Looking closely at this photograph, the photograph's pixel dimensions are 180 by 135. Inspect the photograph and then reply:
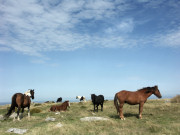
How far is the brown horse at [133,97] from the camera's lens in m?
14.0

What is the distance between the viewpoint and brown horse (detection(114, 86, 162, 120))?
14.0 meters

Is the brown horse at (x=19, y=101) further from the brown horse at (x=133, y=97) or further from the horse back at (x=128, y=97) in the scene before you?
the horse back at (x=128, y=97)

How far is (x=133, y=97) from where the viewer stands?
14359 mm

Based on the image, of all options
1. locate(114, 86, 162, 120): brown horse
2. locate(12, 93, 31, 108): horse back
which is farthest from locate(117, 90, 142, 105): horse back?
locate(12, 93, 31, 108): horse back

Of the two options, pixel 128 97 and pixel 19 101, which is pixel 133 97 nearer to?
pixel 128 97

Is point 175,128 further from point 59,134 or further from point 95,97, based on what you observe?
point 95,97

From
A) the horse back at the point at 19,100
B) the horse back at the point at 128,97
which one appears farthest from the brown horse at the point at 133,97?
the horse back at the point at 19,100

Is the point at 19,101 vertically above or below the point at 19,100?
below

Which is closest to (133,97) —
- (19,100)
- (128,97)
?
(128,97)

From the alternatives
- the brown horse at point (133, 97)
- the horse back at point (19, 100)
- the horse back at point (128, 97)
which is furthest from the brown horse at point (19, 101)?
the horse back at point (128, 97)

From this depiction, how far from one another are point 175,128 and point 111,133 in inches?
156

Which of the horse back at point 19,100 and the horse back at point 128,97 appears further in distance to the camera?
the horse back at point 19,100

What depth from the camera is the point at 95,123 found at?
38.6 ft

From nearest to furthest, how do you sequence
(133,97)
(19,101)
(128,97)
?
(128,97) → (133,97) → (19,101)
